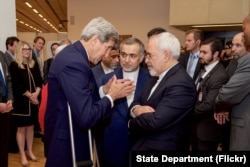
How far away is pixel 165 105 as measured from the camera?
5.35ft

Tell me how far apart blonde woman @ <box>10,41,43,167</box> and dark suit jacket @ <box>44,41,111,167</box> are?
209 cm

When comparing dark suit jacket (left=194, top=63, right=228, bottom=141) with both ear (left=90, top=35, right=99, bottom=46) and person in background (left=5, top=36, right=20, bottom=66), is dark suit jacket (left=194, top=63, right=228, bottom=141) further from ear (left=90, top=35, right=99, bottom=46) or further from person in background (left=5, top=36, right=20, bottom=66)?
person in background (left=5, top=36, right=20, bottom=66)

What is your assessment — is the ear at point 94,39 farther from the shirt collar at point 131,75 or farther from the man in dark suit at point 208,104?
the man in dark suit at point 208,104

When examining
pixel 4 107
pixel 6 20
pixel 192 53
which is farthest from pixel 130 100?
pixel 6 20

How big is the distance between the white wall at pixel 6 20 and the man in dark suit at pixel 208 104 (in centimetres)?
255

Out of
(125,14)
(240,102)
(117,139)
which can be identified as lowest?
(117,139)

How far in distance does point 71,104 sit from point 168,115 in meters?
0.54

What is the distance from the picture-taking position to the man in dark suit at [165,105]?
164cm

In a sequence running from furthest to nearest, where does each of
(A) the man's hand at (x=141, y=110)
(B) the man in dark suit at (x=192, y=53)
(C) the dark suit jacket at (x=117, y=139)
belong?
1. (B) the man in dark suit at (x=192, y=53)
2. (C) the dark suit jacket at (x=117, y=139)
3. (A) the man's hand at (x=141, y=110)

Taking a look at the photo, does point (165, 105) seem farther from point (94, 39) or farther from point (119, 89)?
point (94, 39)

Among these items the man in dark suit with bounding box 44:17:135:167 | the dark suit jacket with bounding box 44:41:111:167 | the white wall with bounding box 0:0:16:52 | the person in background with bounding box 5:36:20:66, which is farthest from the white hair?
the white wall with bounding box 0:0:16:52

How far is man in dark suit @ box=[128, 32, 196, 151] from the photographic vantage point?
1638 mm

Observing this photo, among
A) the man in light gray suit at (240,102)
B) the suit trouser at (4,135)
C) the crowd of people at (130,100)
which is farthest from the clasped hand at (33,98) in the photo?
the man in light gray suit at (240,102)

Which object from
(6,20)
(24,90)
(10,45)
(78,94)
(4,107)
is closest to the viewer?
(78,94)
